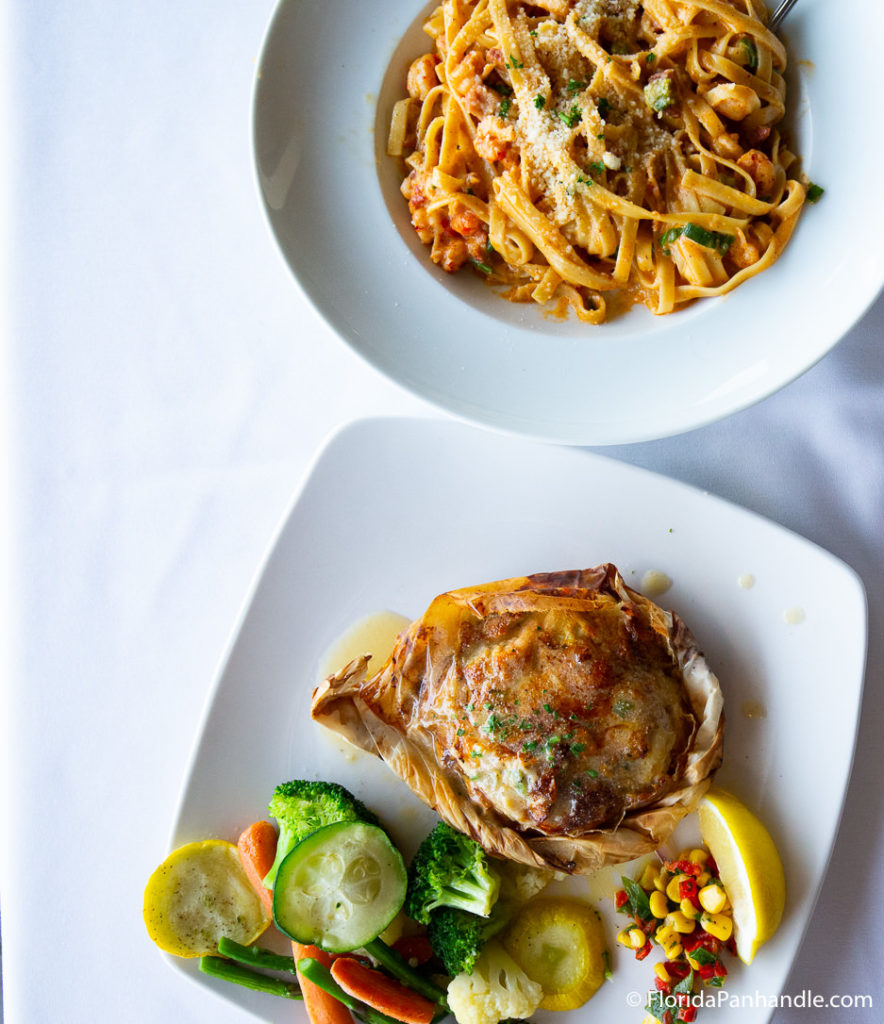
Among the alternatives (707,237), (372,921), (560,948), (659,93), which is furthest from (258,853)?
(659,93)

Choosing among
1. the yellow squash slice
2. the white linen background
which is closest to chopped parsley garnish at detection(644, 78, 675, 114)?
the white linen background

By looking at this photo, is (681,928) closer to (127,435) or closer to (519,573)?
(519,573)

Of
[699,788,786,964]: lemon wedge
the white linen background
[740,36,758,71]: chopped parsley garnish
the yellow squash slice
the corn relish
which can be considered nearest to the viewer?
[740,36,758,71]: chopped parsley garnish

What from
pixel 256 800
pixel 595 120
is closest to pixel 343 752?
pixel 256 800

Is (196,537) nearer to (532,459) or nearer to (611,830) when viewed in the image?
(532,459)

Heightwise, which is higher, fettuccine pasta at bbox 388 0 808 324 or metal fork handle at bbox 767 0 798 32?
metal fork handle at bbox 767 0 798 32

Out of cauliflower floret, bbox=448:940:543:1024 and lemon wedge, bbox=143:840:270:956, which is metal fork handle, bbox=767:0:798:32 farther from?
lemon wedge, bbox=143:840:270:956
